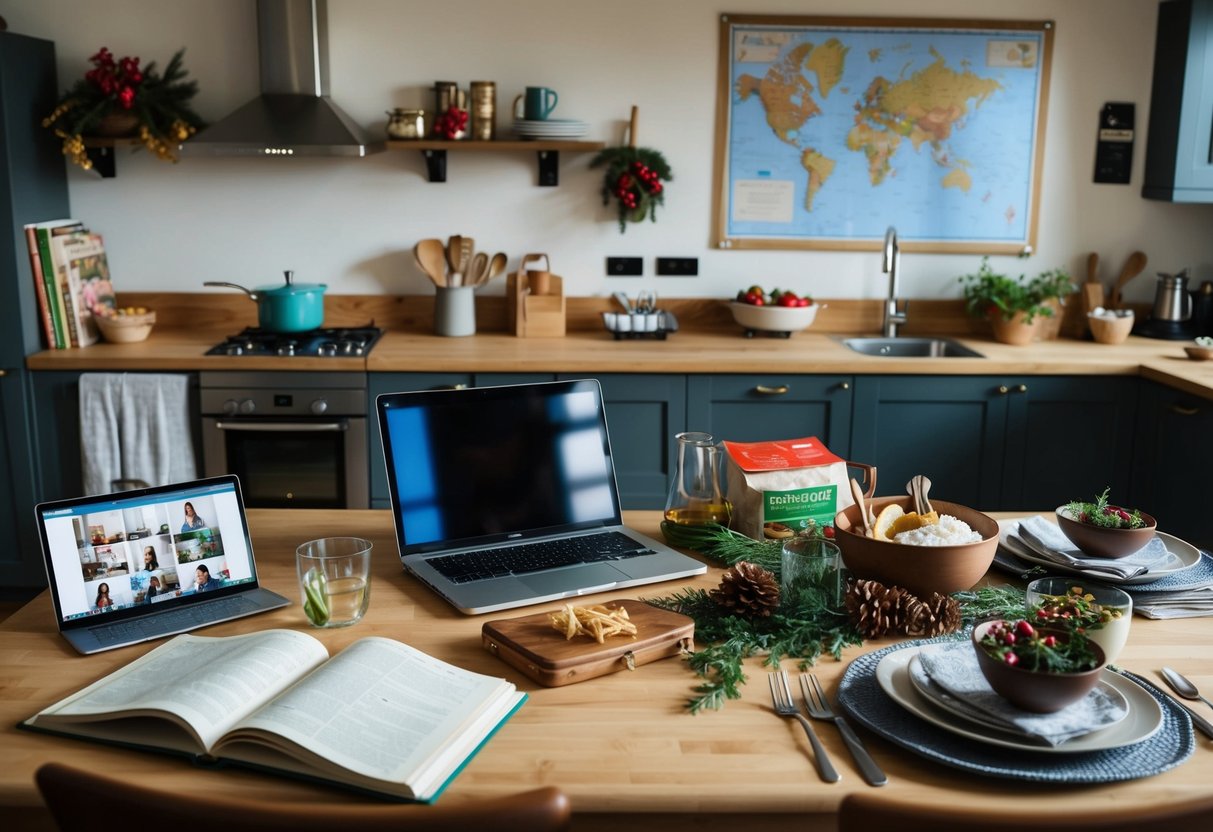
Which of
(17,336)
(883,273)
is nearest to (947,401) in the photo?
(883,273)

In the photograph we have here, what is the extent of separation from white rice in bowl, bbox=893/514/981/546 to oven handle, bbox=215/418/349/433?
7.30 ft

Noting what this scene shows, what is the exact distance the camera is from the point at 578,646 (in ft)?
4.64

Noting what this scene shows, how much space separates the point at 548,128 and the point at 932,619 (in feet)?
8.76

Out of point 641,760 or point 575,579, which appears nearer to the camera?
point 641,760

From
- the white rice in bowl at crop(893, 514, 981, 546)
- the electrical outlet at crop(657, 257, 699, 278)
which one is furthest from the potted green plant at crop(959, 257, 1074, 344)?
the white rice in bowl at crop(893, 514, 981, 546)

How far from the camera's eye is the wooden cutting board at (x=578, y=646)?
137 cm

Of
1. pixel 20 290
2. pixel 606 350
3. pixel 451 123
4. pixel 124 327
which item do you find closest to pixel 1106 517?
pixel 606 350

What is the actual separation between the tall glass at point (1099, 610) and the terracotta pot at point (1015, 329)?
260 centimetres

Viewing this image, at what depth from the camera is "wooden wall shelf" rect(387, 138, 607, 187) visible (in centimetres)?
376

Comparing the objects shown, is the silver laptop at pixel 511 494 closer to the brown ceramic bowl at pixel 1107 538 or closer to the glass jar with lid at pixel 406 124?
the brown ceramic bowl at pixel 1107 538

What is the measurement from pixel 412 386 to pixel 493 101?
1.07m

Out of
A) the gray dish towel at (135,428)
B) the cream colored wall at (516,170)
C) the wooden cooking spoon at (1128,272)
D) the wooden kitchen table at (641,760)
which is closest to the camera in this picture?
the wooden kitchen table at (641,760)

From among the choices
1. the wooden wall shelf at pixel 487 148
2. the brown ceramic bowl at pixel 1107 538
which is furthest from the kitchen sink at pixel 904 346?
the brown ceramic bowl at pixel 1107 538

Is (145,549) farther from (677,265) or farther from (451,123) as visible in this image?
(677,265)
